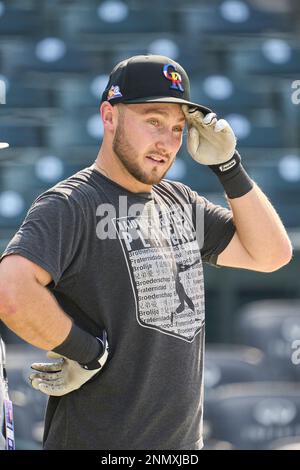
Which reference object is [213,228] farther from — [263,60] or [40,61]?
[263,60]

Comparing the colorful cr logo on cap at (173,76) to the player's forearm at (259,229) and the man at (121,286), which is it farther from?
the player's forearm at (259,229)

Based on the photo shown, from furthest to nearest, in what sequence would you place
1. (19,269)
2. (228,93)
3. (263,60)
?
(263,60), (228,93), (19,269)

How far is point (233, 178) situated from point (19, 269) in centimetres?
73

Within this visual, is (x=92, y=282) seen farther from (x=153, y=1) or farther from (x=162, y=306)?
(x=153, y=1)

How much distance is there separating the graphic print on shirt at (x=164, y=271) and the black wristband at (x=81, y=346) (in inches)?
5.4

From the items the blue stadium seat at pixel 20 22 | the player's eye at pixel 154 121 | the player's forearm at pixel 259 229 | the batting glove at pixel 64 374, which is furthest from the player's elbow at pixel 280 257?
the blue stadium seat at pixel 20 22

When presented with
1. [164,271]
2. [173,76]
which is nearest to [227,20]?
[173,76]

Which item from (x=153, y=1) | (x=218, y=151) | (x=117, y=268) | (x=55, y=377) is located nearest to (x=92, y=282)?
(x=117, y=268)

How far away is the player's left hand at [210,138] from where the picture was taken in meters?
2.77

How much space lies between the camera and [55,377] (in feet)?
8.34

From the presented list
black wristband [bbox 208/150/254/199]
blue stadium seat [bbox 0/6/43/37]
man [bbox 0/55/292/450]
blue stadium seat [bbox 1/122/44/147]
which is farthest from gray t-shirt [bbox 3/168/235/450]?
blue stadium seat [bbox 0/6/43/37]

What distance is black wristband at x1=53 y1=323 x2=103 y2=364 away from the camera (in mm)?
2453

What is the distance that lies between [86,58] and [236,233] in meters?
4.25

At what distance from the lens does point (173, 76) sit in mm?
2705
